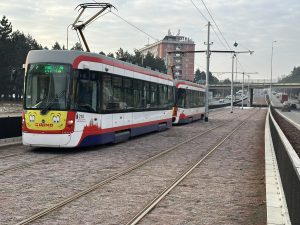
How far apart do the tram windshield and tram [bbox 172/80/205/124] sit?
57.7ft

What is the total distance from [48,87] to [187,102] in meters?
20.3

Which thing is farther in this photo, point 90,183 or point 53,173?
point 53,173

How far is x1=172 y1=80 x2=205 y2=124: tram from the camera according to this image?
31.8 m

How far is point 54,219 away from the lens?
22.4 ft

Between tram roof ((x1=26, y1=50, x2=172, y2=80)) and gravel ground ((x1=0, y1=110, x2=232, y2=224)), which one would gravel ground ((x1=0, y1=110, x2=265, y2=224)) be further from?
tram roof ((x1=26, y1=50, x2=172, y2=80))

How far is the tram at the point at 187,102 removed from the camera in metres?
31.8

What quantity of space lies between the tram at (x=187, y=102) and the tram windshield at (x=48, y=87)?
57.7 ft

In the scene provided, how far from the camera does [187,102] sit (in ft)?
111

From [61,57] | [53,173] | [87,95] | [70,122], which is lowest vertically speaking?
[53,173]


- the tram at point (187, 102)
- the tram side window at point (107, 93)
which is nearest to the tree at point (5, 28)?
the tram at point (187, 102)

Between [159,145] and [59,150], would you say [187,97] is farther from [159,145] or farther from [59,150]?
[59,150]

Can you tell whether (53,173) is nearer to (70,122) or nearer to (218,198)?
(70,122)

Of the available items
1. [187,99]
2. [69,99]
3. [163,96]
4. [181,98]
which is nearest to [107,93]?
[69,99]

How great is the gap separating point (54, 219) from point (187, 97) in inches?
1081
